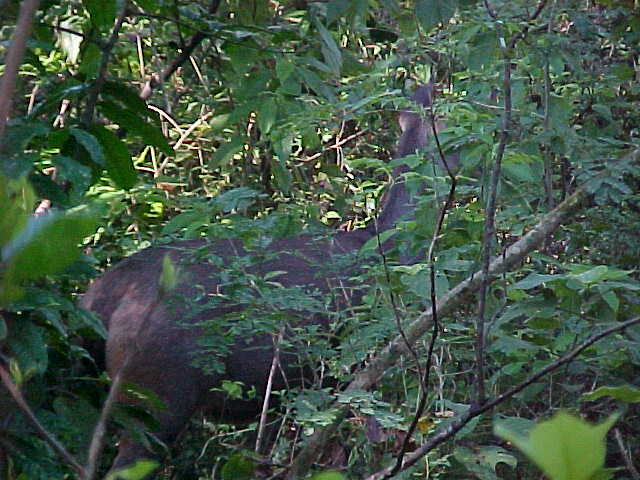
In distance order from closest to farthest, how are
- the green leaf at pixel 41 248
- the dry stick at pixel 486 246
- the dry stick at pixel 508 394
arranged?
1. the green leaf at pixel 41 248
2. the dry stick at pixel 508 394
3. the dry stick at pixel 486 246

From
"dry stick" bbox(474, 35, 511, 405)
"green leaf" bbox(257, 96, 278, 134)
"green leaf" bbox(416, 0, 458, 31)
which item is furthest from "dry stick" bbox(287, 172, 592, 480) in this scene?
"green leaf" bbox(257, 96, 278, 134)

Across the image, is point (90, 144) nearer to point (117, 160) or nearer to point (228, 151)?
point (117, 160)

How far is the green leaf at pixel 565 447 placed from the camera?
53 centimetres

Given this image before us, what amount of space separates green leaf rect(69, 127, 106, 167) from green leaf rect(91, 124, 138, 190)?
0.18m

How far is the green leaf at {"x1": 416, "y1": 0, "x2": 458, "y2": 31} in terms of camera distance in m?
2.40

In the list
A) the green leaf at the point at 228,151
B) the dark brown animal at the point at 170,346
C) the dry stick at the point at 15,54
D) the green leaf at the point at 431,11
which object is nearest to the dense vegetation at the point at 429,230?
the green leaf at the point at 431,11

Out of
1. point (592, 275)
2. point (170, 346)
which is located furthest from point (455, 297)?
point (170, 346)

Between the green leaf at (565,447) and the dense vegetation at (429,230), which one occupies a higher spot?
the green leaf at (565,447)

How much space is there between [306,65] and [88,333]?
4.07 ft

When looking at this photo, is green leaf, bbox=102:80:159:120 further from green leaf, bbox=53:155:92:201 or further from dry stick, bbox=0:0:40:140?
dry stick, bbox=0:0:40:140

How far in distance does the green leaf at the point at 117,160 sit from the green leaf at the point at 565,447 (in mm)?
2129

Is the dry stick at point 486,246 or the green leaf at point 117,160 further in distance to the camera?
the green leaf at point 117,160

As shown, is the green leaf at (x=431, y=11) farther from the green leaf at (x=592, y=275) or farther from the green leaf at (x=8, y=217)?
the green leaf at (x=8, y=217)

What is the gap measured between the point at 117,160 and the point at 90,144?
0.82 ft
